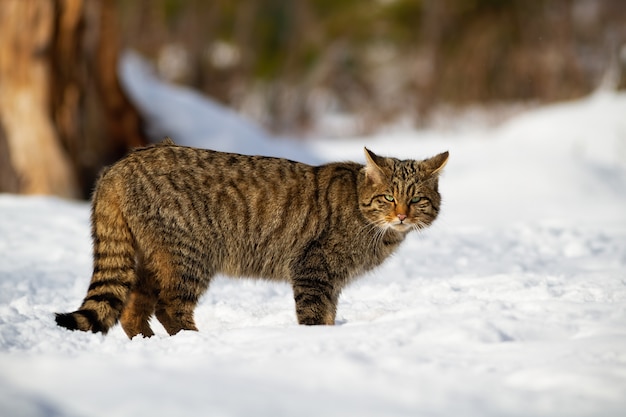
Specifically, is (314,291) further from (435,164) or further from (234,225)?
(435,164)

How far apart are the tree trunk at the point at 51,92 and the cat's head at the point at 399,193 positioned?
19.8 ft

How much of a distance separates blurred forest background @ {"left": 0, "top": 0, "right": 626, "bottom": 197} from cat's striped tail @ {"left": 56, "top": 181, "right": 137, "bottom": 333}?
5.71 m

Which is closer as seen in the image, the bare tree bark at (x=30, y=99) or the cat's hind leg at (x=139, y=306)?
the cat's hind leg at (x=139, y=306)

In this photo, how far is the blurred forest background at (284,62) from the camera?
9945mm

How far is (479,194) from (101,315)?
7.46 m

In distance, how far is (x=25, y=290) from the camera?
5.76 metres

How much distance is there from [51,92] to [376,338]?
7.46 m

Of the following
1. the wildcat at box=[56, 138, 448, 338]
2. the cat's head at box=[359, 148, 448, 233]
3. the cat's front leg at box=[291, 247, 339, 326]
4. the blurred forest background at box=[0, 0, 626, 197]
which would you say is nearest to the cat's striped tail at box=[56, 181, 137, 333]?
the wildcat at box=[56, 138, 448, 338]

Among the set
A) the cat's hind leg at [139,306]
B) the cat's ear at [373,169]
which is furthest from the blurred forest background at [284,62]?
the cat's ear at [373,169]

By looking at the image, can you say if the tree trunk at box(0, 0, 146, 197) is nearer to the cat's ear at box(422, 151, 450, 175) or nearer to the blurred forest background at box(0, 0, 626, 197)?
the blurred forest background at box(0, 0, 626, 197)

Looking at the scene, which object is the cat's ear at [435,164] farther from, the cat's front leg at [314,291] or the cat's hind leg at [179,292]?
the cat's hind leg at [179,292]

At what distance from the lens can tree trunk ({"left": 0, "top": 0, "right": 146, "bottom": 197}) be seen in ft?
32.1

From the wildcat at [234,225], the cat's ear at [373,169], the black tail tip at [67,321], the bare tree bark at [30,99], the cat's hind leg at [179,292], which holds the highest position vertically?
the bare tree bark at [30,99]

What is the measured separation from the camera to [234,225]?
490 centimetres
